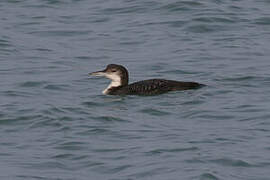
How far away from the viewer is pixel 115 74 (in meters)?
17.5

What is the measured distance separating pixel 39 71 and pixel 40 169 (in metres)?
6.46

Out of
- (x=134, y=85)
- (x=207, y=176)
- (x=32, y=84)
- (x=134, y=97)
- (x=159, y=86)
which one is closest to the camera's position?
(x=207, y=176)

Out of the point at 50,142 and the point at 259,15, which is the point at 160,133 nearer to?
the point at 50,142

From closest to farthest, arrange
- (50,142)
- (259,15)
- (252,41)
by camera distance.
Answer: (50,142) → (252,41) → (259,15)

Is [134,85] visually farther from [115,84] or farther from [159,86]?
[115,84]

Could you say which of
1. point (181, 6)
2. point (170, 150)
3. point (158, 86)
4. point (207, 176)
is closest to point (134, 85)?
point (158, 86)

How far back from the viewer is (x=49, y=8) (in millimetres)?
24375

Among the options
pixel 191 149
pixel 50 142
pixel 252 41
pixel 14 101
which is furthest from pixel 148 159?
pixel 252 41

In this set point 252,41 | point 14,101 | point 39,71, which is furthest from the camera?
point 252,41

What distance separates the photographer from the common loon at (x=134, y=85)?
16688 mm

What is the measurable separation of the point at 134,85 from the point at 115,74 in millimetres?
581

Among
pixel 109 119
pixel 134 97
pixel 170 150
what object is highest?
pixel 170 150

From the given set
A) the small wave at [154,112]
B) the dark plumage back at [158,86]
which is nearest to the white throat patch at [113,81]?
the dark plumage back at [158,86]

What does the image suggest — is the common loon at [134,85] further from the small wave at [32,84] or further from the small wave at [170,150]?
the small wave at [170,150]
